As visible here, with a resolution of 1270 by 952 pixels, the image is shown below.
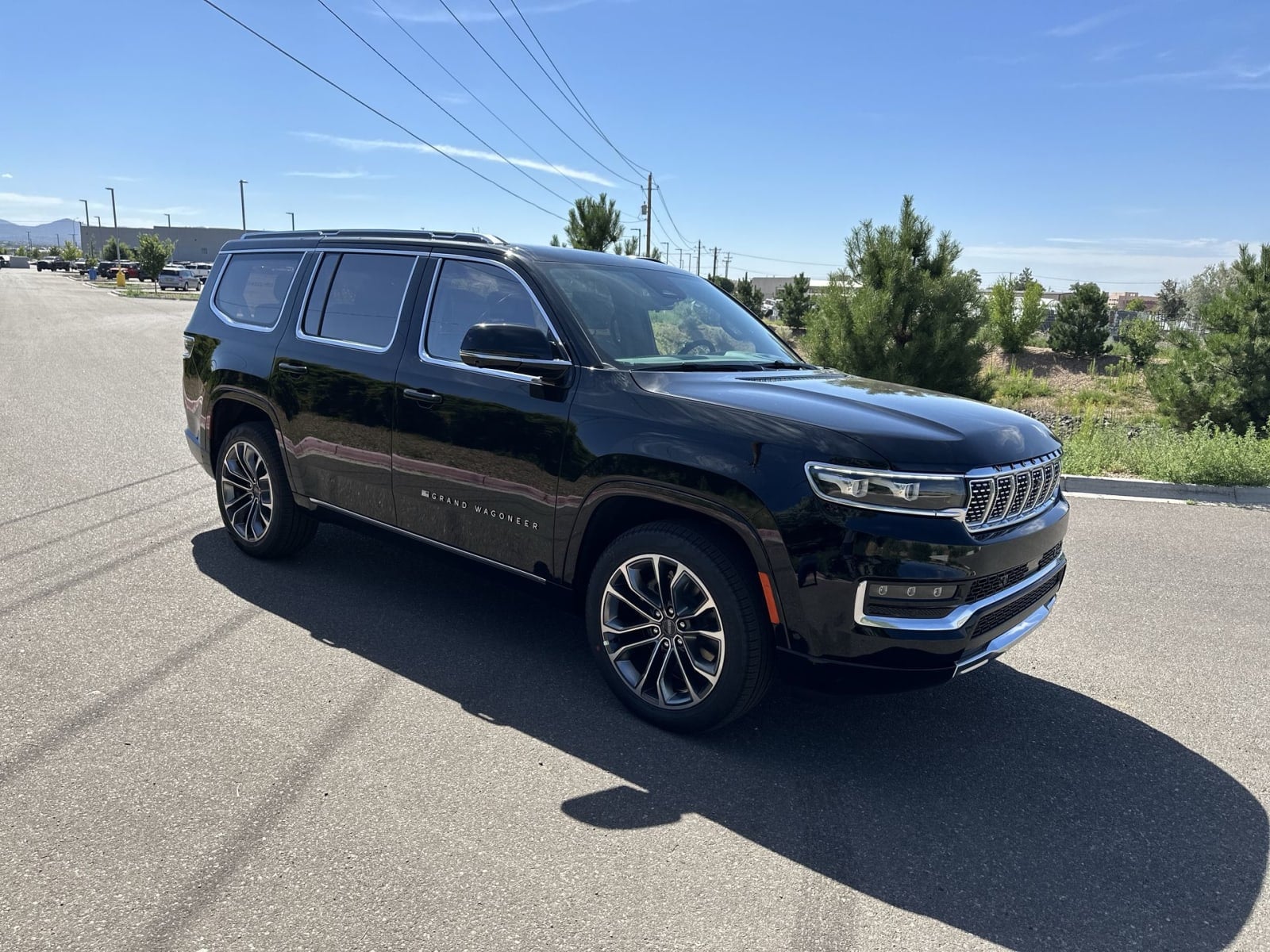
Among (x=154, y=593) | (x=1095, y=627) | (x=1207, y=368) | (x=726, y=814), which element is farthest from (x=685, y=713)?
(x=1207, y=368)

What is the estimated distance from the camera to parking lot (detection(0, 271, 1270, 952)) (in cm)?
252

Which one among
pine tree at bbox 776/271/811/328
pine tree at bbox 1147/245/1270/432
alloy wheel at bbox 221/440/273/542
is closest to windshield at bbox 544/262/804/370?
alloy wheel at bbox 221/440/273/542

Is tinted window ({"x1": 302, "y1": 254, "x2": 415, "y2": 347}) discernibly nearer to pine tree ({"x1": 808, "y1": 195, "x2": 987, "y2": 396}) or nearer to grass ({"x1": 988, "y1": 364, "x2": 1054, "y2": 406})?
pine tree ({"x1": 808, "y1": 195, "x2": 987, "y2": 396})

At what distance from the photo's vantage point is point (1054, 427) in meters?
14.6

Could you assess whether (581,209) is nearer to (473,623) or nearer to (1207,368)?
(1207,368)

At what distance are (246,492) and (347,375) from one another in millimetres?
1419

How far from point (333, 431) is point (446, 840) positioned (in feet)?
8.39

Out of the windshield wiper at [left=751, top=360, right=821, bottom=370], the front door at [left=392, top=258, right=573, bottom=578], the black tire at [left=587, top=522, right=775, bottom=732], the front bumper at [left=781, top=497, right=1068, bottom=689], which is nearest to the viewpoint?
the front bumper at [left=781, top=497, right=1068, bottom=689]

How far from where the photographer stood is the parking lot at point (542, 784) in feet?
8.27

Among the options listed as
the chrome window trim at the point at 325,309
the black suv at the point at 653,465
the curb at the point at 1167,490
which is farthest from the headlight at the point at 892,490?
the curb at the point at 1167,490

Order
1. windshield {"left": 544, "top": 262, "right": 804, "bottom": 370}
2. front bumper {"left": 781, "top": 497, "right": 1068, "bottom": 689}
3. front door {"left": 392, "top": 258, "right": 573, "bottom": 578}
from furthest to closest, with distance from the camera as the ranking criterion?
1. windshield {"left": 544, "top": 262, "right": 804, "bottom": 370}
2. front door {"left": 392, "top": 258, "right": 573, "bottom": 578}
3. front bumper {"left": 781, "top": 497, "right": 1068, "bottom": 689}

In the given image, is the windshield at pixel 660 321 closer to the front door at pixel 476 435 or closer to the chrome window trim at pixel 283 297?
the front door at pixel 476 435

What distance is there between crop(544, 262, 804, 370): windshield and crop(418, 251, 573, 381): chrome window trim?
0.41ft

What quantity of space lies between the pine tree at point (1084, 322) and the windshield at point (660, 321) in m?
32.9
